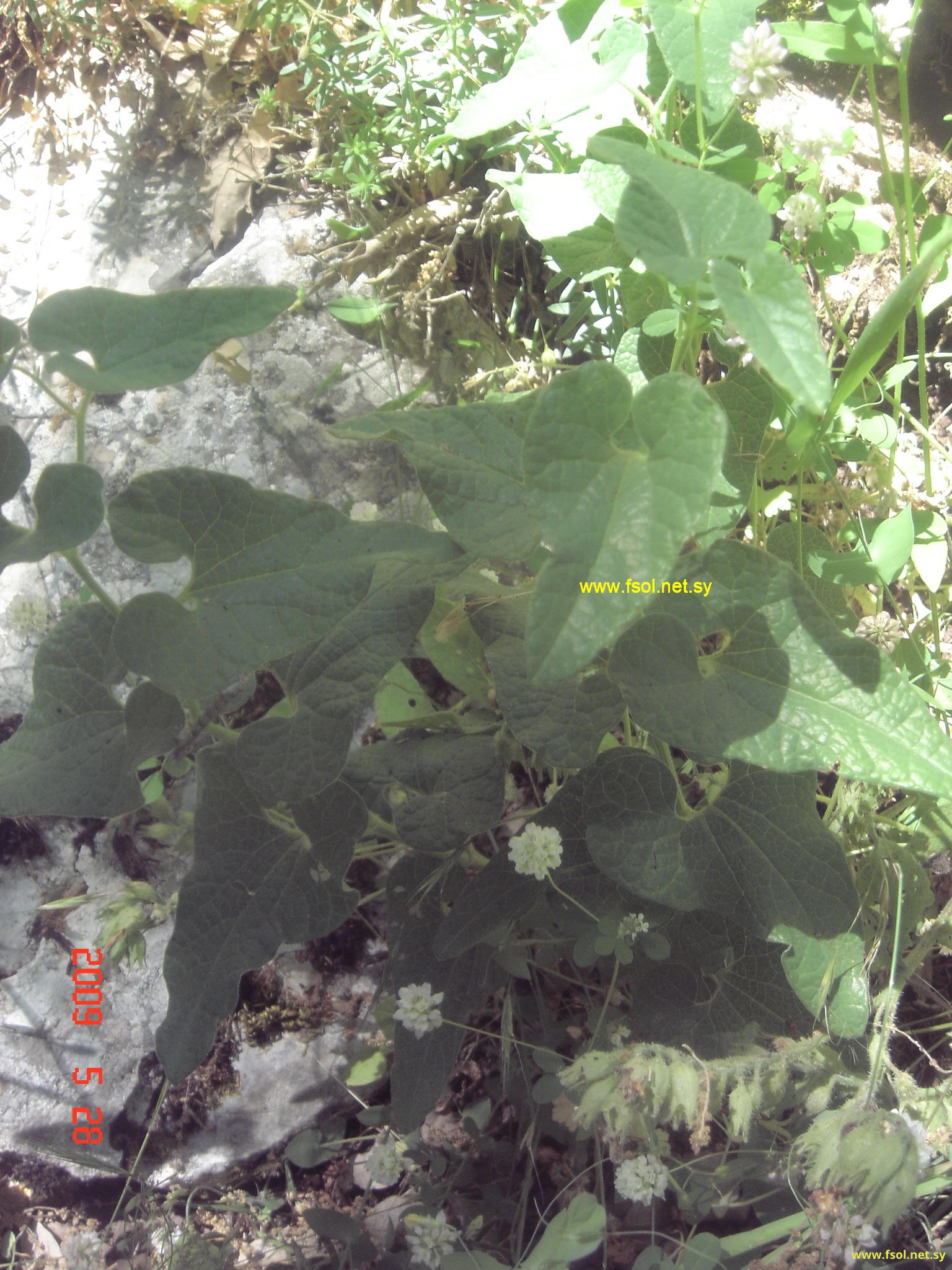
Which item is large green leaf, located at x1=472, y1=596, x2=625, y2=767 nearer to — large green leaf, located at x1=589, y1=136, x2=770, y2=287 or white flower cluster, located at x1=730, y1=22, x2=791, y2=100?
large green leaf, located at x1=589, y1=136, x2=770, y2=287

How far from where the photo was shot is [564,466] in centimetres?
76

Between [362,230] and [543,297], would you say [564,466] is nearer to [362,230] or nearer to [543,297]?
[543,297]

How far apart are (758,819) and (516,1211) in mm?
746

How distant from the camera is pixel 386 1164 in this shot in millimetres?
1199

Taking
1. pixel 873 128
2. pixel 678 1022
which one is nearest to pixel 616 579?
pixel 678 1022

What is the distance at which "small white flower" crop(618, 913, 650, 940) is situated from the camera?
110cm

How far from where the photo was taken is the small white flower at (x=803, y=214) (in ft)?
3.84

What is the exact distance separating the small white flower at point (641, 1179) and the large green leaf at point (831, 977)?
0.29 m

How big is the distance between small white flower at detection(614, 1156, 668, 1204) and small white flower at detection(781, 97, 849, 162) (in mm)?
1392

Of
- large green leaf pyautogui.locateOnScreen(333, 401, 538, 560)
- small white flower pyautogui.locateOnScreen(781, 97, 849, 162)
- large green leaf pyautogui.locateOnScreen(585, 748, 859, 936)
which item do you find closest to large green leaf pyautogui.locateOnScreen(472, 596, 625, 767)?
large green leaf pyautogui.locateOnScreen(585, 748, 859, 936)


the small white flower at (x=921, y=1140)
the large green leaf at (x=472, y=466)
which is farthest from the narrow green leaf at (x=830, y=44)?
the small white flower at (x=921, y=1140)

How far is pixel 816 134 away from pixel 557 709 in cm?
88

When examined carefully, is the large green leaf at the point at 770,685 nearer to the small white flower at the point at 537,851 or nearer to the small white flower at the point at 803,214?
the small white flower at the point at 537,851

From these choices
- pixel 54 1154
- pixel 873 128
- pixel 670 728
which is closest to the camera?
pixel 670 728
